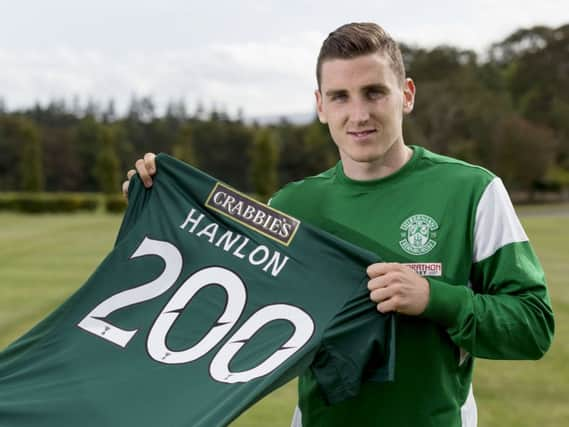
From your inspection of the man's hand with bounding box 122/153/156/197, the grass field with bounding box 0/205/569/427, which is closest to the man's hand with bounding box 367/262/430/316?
the man's hand with bounding box 122/153/156/197

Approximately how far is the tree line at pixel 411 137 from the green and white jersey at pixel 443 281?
43.4m

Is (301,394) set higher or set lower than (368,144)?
lower

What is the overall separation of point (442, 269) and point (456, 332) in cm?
23

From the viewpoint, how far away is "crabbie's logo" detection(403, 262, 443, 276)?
2369mm

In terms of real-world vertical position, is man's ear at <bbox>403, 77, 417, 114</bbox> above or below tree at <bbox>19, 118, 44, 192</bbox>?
above

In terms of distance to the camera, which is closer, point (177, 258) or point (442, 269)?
point (442, 269)

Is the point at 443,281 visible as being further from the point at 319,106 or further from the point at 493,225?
the point at 319,106

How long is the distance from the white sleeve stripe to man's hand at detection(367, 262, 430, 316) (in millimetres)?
247

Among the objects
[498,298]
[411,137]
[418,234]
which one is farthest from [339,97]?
[411,137]

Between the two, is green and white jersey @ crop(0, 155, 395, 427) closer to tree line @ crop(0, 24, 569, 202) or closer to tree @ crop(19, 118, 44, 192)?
tree line @ crop(0, 24, 569, 202)

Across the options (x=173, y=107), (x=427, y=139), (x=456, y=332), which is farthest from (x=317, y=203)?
(x=173, y=107)

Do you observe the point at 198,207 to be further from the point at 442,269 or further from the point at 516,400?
the point at 516,400

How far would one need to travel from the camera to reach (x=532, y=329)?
2.21 metres

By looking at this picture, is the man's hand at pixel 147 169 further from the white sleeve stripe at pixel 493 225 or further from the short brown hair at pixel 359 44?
the white sleeve stripe at pixel 493 225
